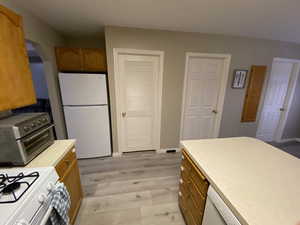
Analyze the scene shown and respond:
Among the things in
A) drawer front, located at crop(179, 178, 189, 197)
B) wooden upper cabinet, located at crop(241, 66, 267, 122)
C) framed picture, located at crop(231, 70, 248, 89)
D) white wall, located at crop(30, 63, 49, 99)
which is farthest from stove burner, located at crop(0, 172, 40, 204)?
white wall, located at crop(30, 63, 49, 99)

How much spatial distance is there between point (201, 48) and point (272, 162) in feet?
A: 6.82

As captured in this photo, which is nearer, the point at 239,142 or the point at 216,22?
the point at 239,142

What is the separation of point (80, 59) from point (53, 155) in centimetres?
173

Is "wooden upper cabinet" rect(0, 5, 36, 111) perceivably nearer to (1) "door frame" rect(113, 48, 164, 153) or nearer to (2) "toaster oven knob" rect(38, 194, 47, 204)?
(2) "toaster oven knob" rect(38, 194, 47, 204)

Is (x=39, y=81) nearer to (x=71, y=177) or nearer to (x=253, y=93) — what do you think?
(x=71, y=177)

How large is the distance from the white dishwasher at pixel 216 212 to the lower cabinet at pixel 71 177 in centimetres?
123

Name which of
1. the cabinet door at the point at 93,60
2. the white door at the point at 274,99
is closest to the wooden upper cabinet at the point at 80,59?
the cabinet door at the point at 93,60

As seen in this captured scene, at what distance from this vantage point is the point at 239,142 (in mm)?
1389

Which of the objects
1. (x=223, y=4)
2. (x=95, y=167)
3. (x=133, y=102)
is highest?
(x=223, y=4)

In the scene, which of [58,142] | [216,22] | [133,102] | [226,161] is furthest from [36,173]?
[216,22]

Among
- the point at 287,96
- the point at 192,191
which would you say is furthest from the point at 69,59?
the point at 287,96

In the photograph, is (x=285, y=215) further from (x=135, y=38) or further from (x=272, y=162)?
(x=135, y=38)

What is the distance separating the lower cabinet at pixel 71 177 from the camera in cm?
116

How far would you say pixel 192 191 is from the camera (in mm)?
1172
